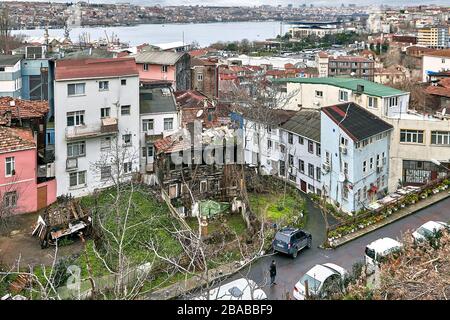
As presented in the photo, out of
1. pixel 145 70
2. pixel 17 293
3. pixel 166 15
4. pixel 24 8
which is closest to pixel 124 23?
pixel 166 15

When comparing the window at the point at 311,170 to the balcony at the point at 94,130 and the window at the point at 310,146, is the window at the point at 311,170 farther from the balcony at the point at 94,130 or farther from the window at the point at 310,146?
the balcony at the point at 94,130

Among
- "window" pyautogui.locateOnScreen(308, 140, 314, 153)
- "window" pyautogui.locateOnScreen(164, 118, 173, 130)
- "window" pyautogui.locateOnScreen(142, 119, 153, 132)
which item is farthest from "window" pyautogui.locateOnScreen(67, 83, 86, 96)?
"window" pyautogui.locateOnScreen(308, 140, 314, 153)

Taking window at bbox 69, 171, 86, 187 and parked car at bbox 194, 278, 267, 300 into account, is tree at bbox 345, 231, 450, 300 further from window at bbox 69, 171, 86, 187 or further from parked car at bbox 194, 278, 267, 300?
window at bbox 69, 171, 86, 187

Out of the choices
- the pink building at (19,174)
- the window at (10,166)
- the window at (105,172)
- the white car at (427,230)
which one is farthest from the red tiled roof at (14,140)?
the white car at (427,230)

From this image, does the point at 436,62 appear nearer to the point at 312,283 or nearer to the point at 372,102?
the point at 372,102
